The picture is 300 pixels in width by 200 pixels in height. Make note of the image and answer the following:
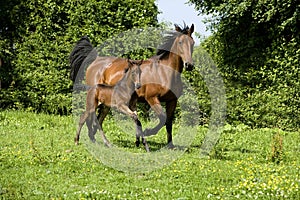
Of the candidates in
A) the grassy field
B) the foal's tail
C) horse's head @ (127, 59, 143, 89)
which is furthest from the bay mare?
the foal's tail

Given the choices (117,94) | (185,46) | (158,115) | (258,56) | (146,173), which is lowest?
(146,173)

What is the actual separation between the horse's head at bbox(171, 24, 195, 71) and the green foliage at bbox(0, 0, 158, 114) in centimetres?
668

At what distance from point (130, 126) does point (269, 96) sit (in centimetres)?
555

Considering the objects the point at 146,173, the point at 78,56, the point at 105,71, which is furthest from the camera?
the point at 78,56

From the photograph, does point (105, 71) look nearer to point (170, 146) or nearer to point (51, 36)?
point (170, 146)

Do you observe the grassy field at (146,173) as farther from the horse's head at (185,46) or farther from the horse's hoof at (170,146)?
the horse's head at (185,46)

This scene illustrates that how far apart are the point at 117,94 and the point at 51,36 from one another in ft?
26.0

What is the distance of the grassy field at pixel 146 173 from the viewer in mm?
7359

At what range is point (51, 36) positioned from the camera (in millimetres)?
18438

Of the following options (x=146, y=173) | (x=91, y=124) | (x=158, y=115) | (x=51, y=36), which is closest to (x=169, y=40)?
A: (x=158, y=115)

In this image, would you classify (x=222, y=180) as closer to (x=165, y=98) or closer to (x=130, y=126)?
(x=165, y=98)

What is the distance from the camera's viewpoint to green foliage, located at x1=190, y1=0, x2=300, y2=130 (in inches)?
661

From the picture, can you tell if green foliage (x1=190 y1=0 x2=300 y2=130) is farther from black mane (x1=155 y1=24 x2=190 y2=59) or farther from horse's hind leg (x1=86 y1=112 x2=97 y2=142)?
horse's hind leg (x1=86 y1=112 x2=97 y2=142)

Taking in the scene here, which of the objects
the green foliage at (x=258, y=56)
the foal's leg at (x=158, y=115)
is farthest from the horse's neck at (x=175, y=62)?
the green foliage at (x=258, y=56)
